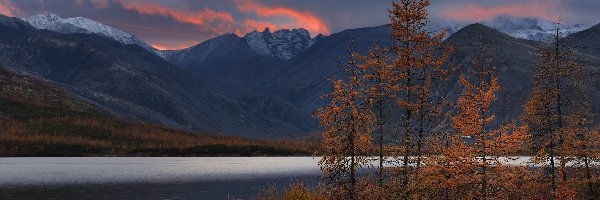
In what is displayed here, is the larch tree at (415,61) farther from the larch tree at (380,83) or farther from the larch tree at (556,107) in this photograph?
the larch tree at (556,107)

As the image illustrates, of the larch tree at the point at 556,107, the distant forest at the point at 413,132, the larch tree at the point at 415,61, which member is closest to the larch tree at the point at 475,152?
the distant forest at the point at 413,132

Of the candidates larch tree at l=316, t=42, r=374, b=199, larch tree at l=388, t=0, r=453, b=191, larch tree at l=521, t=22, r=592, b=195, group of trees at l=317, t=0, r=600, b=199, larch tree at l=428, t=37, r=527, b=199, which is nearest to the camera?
larch tree at l=428, t=37, r=527, b=199

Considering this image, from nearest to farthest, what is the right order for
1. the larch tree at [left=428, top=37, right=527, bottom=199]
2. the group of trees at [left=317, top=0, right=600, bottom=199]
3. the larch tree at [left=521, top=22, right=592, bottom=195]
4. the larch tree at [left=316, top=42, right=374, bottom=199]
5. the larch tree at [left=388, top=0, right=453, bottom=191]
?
1. the larch tree at [left=428, top=37, right=527, bottom=199]
2. the group of trees at [left=317, top=0, right=600, bottom=199]
3. the larch tree at [left=316, top=42, right=374, bottom=199]
4. the larch tree at [left=388, top=0, right=453, bottom=191]
5. the larch tree at [left=521, top=22, right=592, bottom=195]

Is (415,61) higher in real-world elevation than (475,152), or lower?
higher

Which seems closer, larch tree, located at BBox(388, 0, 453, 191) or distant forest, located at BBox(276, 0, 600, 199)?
distant forest, located at BBox(276, 0, 600, 199)

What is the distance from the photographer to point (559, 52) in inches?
1661

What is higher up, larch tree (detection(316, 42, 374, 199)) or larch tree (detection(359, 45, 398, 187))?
larch tree (detection(359, 45, 398, 187))

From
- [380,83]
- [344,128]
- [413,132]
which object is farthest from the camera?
[380,83]

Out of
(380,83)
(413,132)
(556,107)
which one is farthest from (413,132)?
(556,107)

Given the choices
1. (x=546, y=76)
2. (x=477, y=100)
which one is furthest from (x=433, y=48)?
(x=546, y=76)

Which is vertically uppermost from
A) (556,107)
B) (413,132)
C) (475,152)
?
(556,107)

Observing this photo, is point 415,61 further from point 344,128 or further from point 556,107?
point 556,107

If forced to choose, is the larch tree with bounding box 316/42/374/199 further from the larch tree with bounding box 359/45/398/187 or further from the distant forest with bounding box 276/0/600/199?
the larch tree with bounding box 359/45/398/187

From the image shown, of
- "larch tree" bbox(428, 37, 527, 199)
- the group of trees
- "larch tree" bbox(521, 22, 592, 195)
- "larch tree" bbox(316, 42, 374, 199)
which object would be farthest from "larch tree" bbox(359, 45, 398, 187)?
"larch tree" bbox(521, 22, 592, 195)
